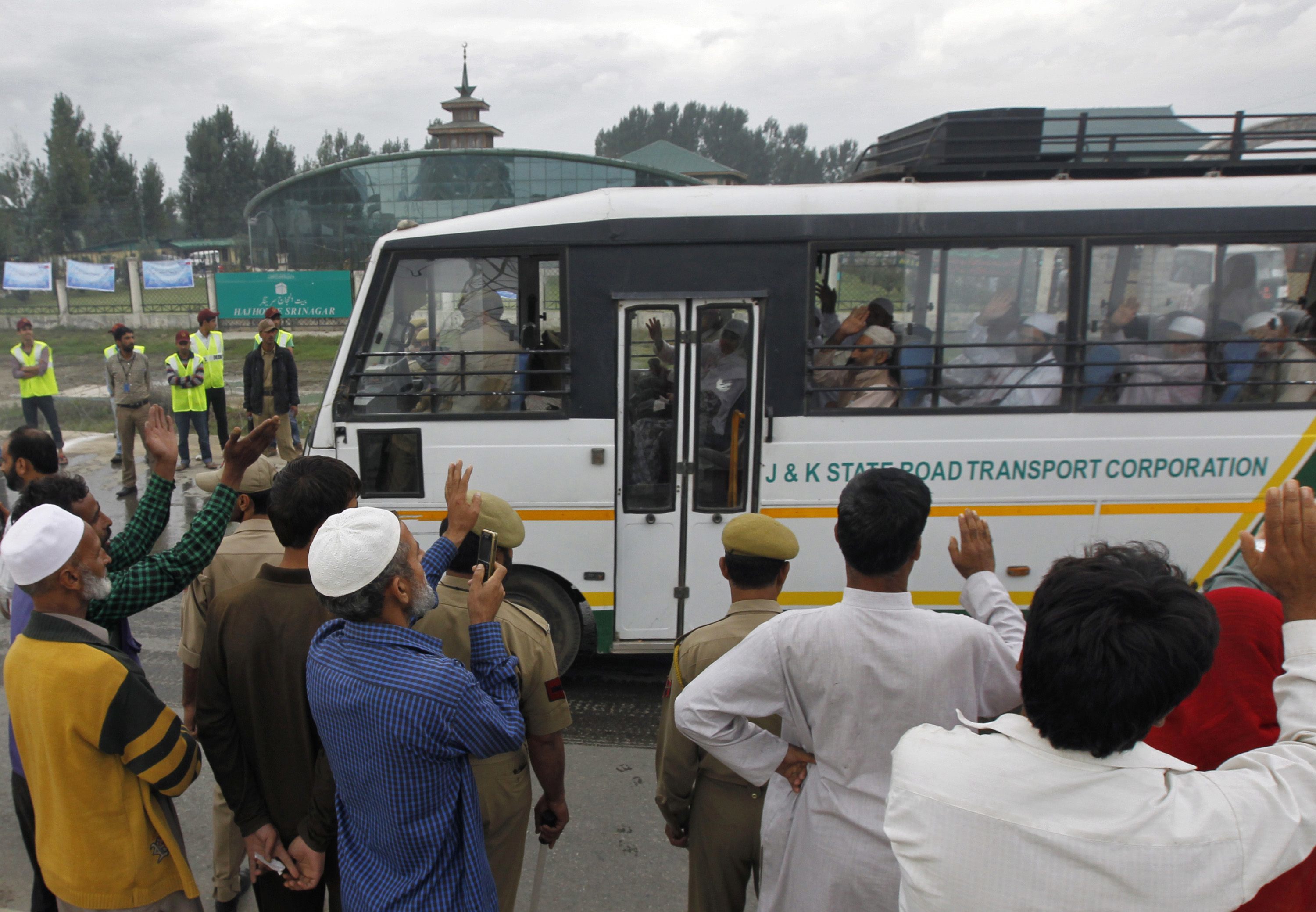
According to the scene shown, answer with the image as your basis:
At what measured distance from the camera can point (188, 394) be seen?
10648 millimetres

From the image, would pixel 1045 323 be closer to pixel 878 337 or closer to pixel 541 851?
pixel 878 337

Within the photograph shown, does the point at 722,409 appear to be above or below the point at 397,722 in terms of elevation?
above

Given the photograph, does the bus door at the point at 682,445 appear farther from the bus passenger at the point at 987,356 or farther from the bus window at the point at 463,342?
the bus passenger at the point at 987,356

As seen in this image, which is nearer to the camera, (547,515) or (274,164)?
(547,515)

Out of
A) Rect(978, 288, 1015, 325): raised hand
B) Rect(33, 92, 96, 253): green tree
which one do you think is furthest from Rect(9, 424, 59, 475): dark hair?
Rect(33, 92, 96, 253): green tree

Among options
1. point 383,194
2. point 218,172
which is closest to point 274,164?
point 218,172

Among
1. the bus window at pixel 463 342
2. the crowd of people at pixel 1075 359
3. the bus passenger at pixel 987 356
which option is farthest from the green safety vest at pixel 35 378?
the bus passenger at pixel 987 356

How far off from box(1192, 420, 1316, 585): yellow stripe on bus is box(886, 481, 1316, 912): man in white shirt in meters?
3.90

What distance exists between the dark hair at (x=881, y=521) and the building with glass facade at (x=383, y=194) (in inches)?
1377

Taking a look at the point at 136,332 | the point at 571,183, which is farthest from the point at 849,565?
the point at 571,183

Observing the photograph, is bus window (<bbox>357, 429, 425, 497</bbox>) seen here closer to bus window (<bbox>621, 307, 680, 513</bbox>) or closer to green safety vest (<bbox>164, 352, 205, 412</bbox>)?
bus window (<bbox>621, 307, 680, 513</bbox>)

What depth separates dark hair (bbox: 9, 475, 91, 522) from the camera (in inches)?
123

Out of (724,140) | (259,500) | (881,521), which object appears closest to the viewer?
(881,521)

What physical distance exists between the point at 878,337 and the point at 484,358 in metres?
2.25
